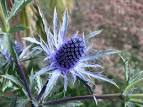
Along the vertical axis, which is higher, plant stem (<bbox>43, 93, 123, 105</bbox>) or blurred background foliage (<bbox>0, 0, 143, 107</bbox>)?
plant stem (<bbox>43, 93, 123, 105</bbox>)

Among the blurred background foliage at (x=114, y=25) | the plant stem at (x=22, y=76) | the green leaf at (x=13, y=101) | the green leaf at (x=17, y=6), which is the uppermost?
the green leaf at (x=17, y=6)

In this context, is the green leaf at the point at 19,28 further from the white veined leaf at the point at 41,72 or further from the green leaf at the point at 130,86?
the green leaf at the point at 130,86

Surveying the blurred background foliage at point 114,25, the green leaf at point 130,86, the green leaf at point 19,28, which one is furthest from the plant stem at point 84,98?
the blurred background foliage at point 114,25

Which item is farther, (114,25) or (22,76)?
(114,25)

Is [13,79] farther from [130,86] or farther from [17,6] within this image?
[130,86]

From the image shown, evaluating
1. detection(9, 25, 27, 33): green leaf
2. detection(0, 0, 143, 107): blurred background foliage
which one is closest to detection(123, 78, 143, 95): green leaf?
detection(9, 25, 27, 33): green leaf

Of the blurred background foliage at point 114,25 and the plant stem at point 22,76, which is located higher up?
the plant stem at point 22,76

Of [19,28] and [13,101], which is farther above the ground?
[19,28]

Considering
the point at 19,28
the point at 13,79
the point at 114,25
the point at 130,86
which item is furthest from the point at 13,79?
the point at 114,25

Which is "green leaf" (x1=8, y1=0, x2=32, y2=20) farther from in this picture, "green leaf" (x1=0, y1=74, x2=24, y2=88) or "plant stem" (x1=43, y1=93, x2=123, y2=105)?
"plant stem" (x1=43, y1=93, x2=123, y2=105)

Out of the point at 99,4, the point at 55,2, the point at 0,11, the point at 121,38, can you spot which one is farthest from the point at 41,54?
the point at 99,4

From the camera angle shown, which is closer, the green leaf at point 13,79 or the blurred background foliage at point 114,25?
the green leaf at point 13,79
